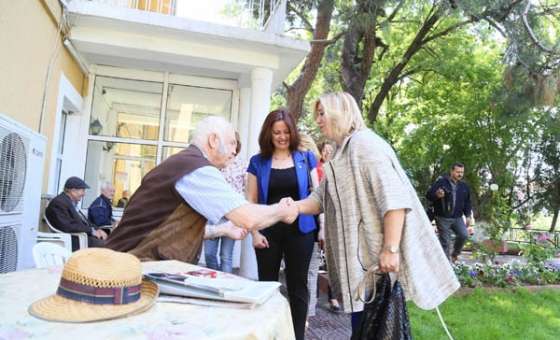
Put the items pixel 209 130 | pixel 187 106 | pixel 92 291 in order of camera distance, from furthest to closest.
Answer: pixel 187 106 < pixel 209 130 < pixel 92 291

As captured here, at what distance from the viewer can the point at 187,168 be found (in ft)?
6.03

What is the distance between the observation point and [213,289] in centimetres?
136

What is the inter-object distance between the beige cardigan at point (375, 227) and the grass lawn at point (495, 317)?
201 centimetres

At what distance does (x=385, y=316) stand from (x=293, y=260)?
1.08 m

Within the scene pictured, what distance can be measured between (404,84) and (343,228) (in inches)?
706

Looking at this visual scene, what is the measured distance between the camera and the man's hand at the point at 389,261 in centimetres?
196

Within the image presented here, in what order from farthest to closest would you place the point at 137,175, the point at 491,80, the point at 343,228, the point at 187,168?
the point at 491,80 → the point at 137,175 → the point at 343,228 → the point at 187,168

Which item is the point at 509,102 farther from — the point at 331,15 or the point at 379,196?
the point at 379,196

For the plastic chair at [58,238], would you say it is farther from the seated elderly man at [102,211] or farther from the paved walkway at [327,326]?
the paved walkway at [327,326]

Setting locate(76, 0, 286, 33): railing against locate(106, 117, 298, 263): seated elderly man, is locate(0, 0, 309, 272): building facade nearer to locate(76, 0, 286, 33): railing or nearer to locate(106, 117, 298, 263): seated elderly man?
locate(76, 0, 286, 33): railing

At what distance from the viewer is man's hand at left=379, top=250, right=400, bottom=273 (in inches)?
77.2

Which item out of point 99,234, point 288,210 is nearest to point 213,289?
point 288,210

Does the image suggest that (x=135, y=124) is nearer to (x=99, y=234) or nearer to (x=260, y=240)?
(x=99, y=234)

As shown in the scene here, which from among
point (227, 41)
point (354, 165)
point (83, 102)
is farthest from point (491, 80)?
point (354, 165)
